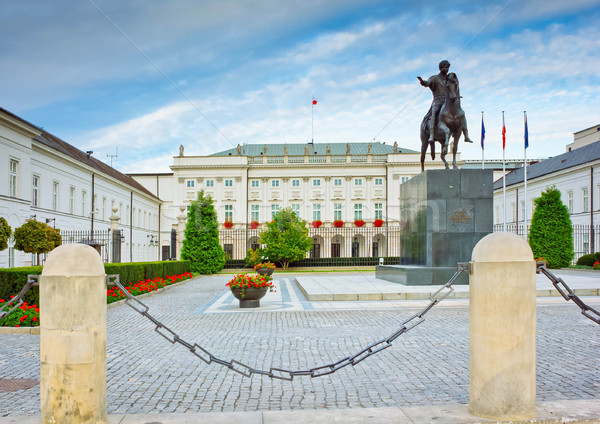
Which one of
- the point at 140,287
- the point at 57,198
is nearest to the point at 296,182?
the point at 57,198

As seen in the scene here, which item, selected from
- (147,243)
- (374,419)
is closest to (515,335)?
(374,419)

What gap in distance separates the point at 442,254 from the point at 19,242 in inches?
771

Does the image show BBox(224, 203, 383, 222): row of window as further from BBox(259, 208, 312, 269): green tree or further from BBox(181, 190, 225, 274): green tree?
BBox(181, 190, 225, 274): green tree

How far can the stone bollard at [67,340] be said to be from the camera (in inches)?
138

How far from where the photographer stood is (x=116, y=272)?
51.5ft

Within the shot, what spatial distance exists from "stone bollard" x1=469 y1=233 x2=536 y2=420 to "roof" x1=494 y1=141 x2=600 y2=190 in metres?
Result: 43.4

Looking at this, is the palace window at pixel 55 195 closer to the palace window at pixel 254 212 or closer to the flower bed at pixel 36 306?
the flower bed at pixel 36 306

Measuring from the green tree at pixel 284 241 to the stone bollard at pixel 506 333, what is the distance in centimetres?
3437

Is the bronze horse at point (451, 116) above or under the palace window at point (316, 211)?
above

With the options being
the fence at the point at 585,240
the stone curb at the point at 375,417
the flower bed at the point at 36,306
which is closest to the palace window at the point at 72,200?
the flower bed at the point at 36,306

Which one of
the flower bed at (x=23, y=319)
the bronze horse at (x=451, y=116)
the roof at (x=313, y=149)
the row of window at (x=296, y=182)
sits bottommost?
the flower bed at (x=23, y=319)

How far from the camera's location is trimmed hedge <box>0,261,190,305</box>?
38.0 ft

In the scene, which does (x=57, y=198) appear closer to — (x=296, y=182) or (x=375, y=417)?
(x=296, y=182)

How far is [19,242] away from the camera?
79.4 feet
